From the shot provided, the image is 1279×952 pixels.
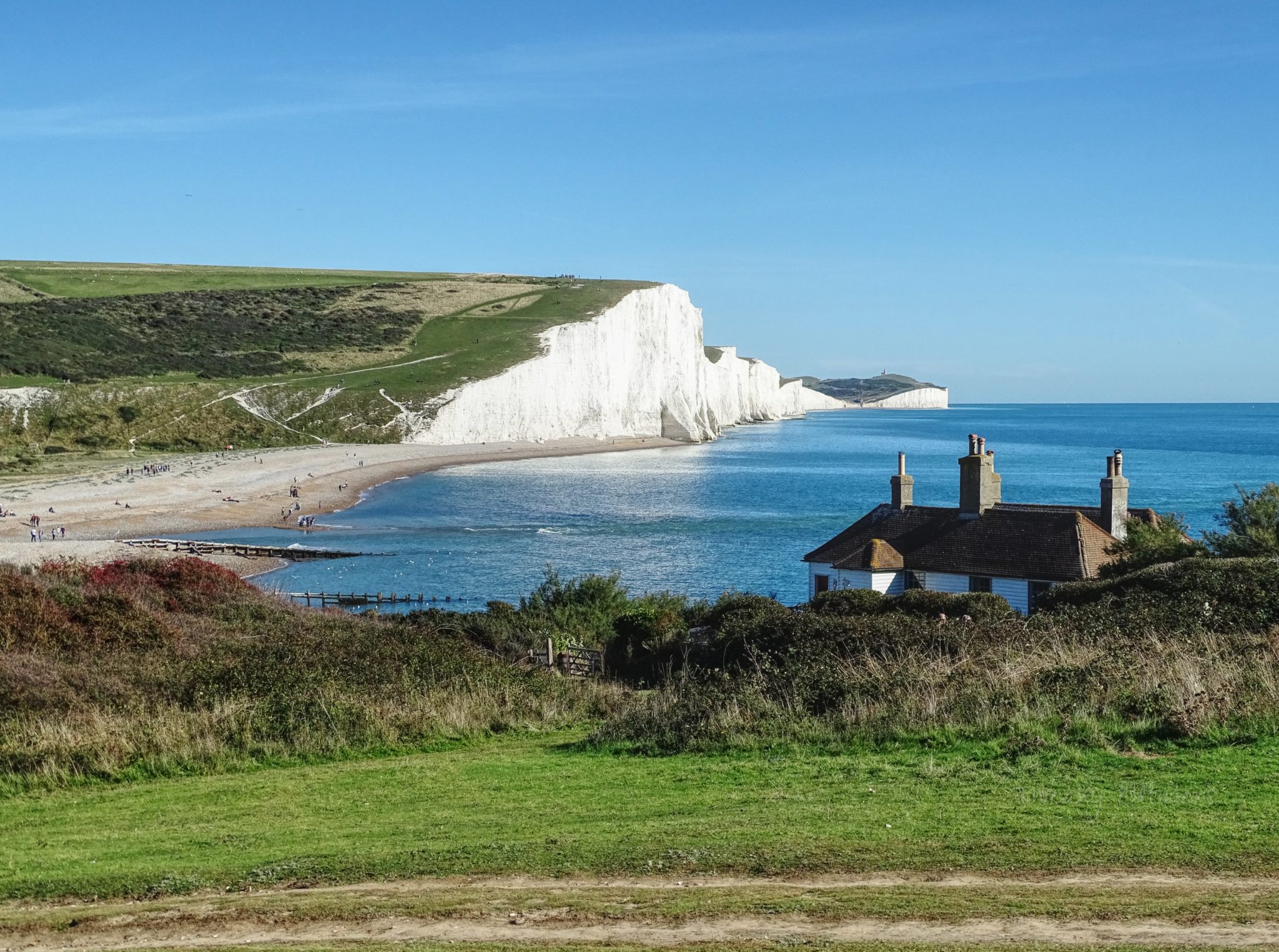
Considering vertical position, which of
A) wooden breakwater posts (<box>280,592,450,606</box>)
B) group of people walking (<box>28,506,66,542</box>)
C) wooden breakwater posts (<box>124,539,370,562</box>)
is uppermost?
group of people walking (<box>28,506,66,542</box>)

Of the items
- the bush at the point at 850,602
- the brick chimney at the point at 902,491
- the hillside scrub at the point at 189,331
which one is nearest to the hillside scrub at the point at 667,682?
the bush at the point at 850,602

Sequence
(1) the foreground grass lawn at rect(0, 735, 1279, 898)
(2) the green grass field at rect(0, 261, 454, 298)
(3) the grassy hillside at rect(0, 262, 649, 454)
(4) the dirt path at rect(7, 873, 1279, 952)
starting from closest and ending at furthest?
1. (4) the dirt path at rect(7, 873, 1279, 952)
2. (1) the foreground grass lawn at rect(0, 735, 1279, 898)
3. (3) the grassy hillside at rect(0, 262, 649, 454)
4. (2) the green grass field at rect(0, 261, 454, 298)

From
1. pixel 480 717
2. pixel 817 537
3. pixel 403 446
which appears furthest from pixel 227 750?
pixel 403 446

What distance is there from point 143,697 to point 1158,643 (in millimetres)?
11314

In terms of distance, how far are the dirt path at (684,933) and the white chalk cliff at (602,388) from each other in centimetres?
10419

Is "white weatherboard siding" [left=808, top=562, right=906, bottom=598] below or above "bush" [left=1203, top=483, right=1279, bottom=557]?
below

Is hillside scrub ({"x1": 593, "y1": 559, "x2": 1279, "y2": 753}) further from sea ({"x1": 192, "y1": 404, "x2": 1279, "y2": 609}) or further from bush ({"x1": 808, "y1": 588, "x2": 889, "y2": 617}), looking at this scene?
sea ({"x1": 192, "y1": 404, "x2": 1279, "y2": 609})

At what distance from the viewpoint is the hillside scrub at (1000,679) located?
11.3 meters

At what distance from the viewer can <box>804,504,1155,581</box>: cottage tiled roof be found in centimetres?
2794

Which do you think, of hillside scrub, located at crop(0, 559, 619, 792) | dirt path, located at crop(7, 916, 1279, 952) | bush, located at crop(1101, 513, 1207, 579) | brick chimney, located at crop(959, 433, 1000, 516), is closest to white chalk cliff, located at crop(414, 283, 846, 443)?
brick chimney, located at crop(959, 433, 1000, 516)

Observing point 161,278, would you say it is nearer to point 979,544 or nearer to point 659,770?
point 979,544

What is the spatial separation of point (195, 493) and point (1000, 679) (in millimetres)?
67472

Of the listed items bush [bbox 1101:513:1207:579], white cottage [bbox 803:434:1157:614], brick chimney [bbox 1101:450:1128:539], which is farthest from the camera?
brick chimney [bbox 1101:450:1128:539]

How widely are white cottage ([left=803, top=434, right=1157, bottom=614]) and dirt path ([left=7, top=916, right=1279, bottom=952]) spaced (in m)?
21.1
